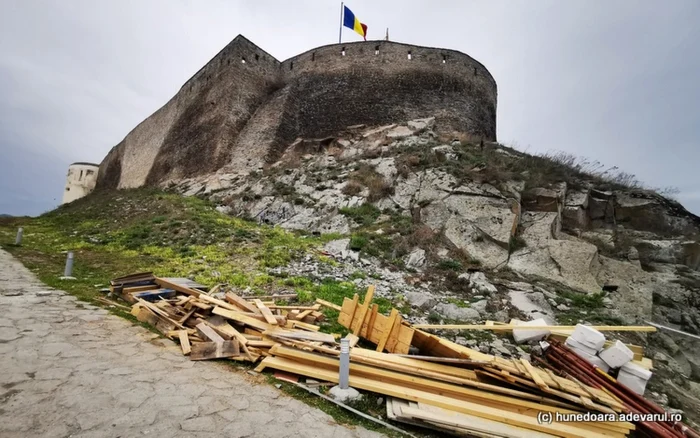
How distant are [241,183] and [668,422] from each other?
15.6 metres

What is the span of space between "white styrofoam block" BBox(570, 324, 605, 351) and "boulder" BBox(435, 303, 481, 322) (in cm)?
201

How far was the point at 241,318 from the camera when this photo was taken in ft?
14.7

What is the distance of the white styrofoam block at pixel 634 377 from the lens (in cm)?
380

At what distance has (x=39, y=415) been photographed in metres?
2.36

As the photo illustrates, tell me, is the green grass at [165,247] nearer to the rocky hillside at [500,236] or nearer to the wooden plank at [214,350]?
the rocky hillside at [500,236]

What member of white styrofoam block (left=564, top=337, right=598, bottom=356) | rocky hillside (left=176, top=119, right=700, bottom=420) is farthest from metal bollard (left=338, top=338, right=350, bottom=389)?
white styrofoam block (left=564, top=337, right=598, bottom=356)

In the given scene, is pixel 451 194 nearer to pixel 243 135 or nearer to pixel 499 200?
pixel 499 200

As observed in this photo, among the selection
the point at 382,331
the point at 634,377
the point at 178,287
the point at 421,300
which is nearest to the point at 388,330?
the point at 382,331

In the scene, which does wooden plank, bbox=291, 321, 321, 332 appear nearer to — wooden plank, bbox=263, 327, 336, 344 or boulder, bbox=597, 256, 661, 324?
wooden plank, bbox=263, 327, 336, 344

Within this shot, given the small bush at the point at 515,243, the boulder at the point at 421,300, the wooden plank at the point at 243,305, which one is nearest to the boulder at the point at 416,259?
the boulder at the point at 421,300

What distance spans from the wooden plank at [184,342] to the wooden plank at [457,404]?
1284 mm

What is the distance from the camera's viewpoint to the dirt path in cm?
237

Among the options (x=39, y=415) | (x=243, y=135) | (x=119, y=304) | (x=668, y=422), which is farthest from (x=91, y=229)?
(x=668, y=422)

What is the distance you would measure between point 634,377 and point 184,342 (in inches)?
205
